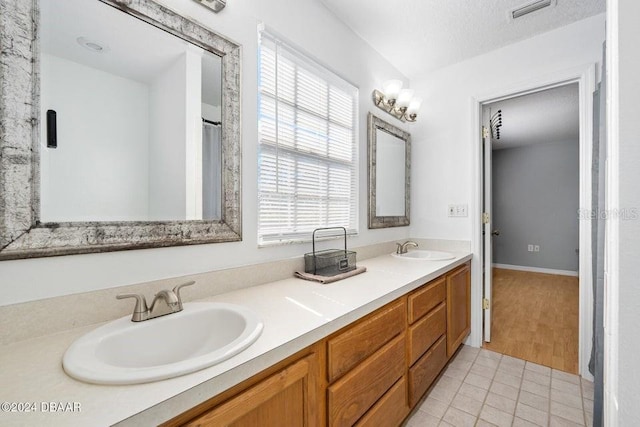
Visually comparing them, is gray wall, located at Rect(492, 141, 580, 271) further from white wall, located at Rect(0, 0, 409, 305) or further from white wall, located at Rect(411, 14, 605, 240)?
white wall, located at Rect(0, 0, 409, 305)

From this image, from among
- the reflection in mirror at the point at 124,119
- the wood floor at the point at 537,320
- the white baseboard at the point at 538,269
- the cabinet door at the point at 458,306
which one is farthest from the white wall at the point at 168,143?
the white baseboard at the point at 538,269

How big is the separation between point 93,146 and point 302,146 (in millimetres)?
968

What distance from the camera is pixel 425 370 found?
1555mm

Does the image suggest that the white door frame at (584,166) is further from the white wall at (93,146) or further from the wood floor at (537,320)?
the white wall at (93,146)

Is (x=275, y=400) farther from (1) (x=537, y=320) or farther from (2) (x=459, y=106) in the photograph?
(1) (x=537, y=320)

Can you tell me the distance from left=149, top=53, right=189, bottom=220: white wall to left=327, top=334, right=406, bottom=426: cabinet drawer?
868 millimetres

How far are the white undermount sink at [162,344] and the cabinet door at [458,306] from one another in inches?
59.0

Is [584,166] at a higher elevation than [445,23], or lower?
lower

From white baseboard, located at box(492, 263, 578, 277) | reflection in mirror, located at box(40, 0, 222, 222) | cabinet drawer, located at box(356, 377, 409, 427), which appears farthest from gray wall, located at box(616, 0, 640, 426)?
white baseboard, located at box(492, 263, 578, 277)

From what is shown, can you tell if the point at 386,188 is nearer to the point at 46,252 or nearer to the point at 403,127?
the point at 403,127

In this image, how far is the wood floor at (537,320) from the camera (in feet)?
7.12

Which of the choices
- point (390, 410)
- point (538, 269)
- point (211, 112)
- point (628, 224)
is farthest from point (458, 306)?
point (538, 269)

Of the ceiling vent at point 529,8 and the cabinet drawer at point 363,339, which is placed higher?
the ceiling vent at point 529,8

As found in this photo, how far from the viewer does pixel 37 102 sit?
0.78 m
